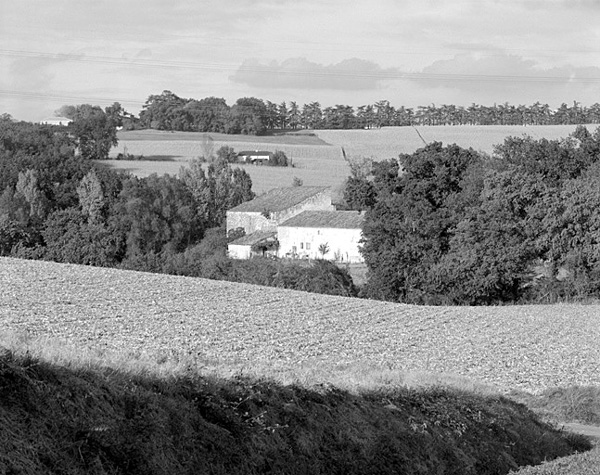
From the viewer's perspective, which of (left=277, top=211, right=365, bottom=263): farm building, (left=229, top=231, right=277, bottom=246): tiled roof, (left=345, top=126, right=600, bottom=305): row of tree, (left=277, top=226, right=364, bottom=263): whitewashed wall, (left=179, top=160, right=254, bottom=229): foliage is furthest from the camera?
(left=179, top=160, right=254, bottom=229): foliage

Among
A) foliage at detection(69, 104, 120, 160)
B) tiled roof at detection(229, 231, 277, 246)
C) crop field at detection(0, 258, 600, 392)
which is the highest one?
foliage at detection(69, 104, 120, 160)

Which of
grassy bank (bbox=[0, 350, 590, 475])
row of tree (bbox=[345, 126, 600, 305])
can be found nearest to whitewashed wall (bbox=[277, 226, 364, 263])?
row of tree (bbox=[345, 126, 600, 305])

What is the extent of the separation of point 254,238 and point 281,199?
29.1 feet

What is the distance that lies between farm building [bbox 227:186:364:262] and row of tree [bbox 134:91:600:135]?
56689 millimetres

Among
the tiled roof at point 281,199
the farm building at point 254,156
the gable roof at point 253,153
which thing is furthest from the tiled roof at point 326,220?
the gable roof at point 253,153

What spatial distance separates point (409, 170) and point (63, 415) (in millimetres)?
58154

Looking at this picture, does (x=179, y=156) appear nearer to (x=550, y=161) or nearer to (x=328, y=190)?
(x=328, y=190)

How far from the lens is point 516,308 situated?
5175cm

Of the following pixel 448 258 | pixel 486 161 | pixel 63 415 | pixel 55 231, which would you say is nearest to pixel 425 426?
pixel 63 415

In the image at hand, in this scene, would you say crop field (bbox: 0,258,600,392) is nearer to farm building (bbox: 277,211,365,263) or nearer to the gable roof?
farm building (bbox: 277,211,365,263)

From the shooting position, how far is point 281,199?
91875mm

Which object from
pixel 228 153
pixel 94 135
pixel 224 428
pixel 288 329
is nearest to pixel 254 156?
pixel 228 153

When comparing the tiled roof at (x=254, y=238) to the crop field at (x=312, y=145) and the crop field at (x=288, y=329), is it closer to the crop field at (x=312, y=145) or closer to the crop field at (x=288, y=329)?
the crop field at (x=312, y=145)

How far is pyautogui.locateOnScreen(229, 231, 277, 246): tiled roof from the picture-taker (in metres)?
83.0
